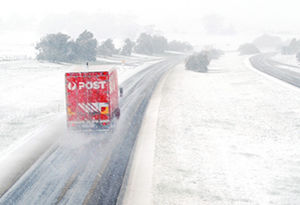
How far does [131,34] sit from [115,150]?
14224 centimetres

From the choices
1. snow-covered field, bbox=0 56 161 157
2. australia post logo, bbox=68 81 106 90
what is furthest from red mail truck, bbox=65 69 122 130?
snow-covered field, bbox=0 56 161 157

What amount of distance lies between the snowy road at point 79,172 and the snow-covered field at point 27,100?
2780 millimetres

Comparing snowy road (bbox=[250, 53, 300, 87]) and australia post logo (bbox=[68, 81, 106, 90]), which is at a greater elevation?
australia post logo (bbox=[68, 81, 106, 90])

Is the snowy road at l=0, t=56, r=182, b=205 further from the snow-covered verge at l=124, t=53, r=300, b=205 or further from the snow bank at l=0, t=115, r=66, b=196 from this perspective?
the snow-covered verge at l=124, t=53, r=300, b=205

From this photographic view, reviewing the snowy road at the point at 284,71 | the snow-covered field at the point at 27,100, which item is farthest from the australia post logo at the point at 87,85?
the snowy road at the point at 284,71

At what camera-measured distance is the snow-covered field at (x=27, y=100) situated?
16441mm

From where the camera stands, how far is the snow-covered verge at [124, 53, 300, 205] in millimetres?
9836

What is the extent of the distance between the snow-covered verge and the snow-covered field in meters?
6.32

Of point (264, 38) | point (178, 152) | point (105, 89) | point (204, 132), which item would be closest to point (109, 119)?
point (105, 89)

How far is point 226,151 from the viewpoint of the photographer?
13.7 m

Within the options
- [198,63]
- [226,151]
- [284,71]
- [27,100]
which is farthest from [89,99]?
[284,71]

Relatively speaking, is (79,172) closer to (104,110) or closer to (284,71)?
(104,110)

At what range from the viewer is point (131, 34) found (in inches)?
5940

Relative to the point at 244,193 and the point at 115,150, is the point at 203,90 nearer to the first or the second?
the point at 115,150
